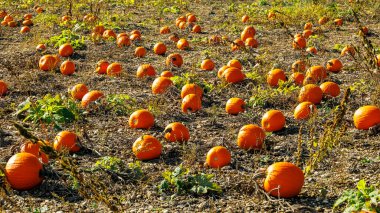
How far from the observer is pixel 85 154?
6020mm

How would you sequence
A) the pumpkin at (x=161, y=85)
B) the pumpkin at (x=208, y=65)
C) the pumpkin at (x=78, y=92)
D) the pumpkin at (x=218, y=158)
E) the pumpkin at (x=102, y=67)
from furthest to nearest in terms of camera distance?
the pumpkin at (x=208, y=65) < the pumpkin at (x=102, y=67) < the pumpkin at (x=161, y=85) < the pumpkin at (x=78, y=92) < the pumpkin at (x=218, y=158)

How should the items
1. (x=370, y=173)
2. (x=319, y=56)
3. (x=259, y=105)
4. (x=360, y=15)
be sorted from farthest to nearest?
(x=360, y=15) < (x=319, y=56) < (x=259, y=105) < (x=370, y=173)

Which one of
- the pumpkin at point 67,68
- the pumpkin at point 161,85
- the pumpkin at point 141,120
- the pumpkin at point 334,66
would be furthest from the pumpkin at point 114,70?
the pumpkin at point 334,66

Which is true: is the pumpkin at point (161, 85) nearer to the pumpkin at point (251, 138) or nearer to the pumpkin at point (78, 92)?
the pumpkin at point (78, 92)

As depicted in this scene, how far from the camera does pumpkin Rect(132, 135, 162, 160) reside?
575cm

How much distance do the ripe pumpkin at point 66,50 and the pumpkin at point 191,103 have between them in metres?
4.13

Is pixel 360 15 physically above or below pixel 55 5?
above

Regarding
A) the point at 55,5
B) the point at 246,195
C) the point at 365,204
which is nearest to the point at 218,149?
the point at 246,195

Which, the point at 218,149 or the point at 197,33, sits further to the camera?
the point at 197,33

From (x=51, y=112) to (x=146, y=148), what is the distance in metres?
1.69

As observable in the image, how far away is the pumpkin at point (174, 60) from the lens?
959 centimetres

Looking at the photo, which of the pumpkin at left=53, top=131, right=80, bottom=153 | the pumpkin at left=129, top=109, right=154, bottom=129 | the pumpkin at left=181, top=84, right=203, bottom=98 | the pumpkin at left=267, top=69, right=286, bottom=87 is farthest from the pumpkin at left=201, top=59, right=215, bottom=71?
the pumpkin at left=53, top=131, right=80, bottom=153

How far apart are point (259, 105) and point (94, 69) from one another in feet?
11.7

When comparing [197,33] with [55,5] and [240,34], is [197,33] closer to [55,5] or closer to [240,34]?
[240,34]
